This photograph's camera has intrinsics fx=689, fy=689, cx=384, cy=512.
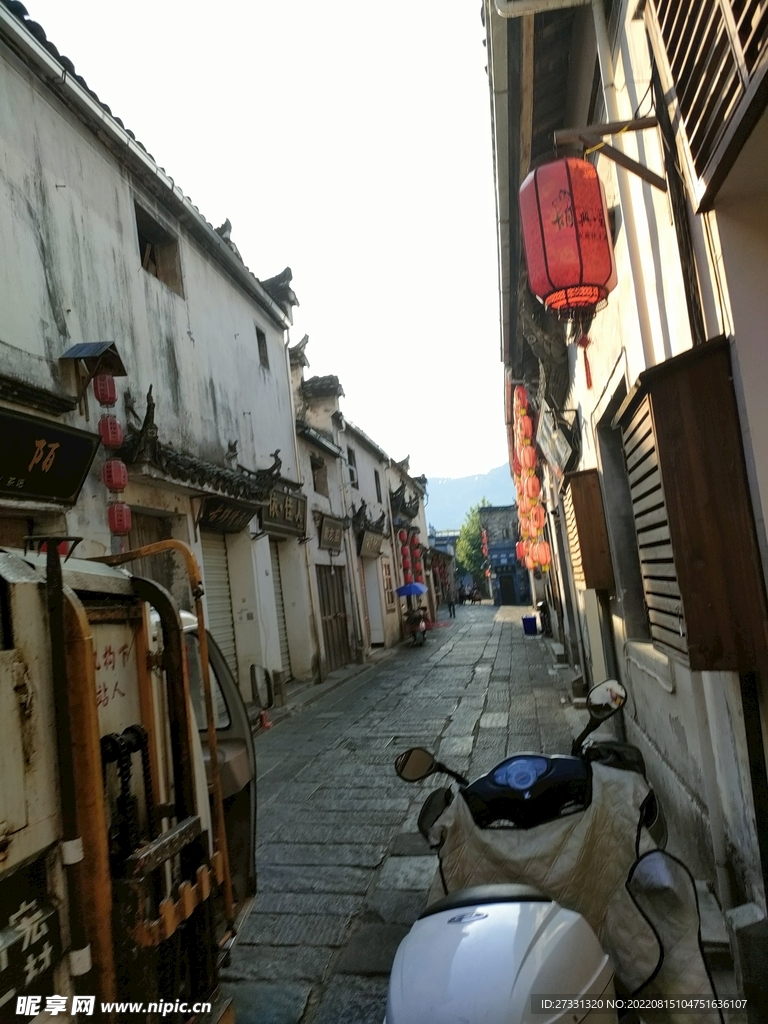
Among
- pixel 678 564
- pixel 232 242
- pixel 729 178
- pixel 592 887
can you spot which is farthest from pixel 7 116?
pixel 592 887

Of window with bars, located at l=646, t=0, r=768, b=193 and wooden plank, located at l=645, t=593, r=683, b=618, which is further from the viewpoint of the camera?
wooden plank, located at l=645, t=593, r=683, b=618

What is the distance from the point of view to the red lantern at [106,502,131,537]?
804 centimetres

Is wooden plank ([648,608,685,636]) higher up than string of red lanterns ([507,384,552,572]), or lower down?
lower down

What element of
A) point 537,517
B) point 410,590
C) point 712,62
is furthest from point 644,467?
point 410,590

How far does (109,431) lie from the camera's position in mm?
8070

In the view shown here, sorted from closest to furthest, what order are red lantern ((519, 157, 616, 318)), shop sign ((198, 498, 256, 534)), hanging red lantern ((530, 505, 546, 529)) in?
red lantern ((519, 157, 616, 318)) → shop sign ((198, 498, 256, 534)) → hanging red lantern ((530, 505, 546, 529))

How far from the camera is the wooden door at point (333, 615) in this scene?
17.1 meters

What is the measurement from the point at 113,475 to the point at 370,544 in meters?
14.9

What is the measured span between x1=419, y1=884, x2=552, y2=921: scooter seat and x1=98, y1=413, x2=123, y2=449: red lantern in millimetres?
6879

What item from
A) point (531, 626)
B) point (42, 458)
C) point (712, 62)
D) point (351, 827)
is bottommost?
point (351, 827)

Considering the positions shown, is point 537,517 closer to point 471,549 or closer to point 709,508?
point 709,508

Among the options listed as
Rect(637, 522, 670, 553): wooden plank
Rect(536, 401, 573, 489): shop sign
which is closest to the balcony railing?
Rect(637, 522, 670, 553): wooden plank

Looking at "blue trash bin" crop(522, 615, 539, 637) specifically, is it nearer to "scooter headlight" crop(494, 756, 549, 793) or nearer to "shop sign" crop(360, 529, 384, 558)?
"shop sign" crop(360, 529, 384, 558)

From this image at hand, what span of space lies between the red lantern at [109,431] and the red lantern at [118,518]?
28.4 inches
